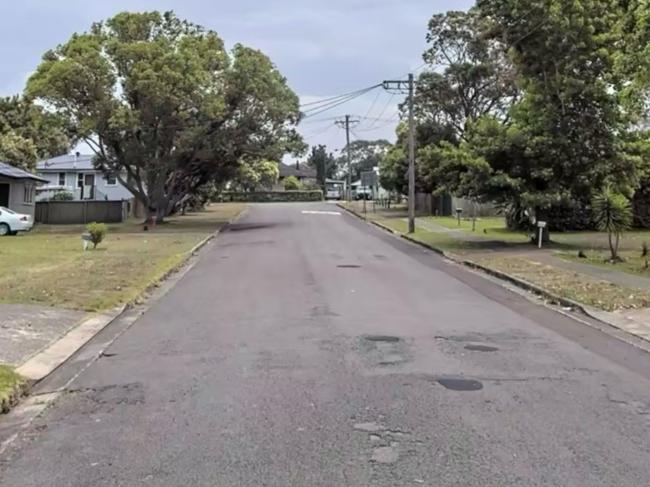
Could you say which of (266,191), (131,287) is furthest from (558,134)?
(266,191)

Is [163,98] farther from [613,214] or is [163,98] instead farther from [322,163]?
[322,163]

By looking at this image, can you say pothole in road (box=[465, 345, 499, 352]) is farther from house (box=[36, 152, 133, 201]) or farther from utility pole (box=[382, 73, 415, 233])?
house (box=[36, 152, 133, 201])

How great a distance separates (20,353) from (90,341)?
1.39 m

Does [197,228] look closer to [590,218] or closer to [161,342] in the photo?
[590,218]

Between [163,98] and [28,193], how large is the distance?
Result: 12.0 metres

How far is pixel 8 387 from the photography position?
23.9 ft

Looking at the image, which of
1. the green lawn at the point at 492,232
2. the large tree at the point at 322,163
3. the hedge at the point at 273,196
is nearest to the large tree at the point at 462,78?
the green lawn at the point at 492,232

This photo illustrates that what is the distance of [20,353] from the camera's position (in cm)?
901

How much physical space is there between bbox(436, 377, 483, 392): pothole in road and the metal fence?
141 feet

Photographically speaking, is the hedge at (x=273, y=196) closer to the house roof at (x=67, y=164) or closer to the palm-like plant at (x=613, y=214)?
the house roof at (x=67, y=164)

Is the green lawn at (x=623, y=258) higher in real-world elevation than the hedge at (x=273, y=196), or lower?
lower

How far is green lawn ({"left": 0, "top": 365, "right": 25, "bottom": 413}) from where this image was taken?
693 cm

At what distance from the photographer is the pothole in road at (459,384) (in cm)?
745

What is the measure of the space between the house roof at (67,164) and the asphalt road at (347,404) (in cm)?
5720
